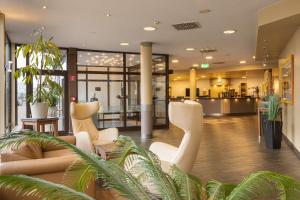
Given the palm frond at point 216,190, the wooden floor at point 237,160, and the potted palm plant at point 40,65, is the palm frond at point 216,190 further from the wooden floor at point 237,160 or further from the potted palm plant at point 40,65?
the potted palm plant at point 40,65

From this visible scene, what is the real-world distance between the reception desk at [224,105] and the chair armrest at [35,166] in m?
16.4

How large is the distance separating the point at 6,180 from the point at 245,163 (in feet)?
16.6

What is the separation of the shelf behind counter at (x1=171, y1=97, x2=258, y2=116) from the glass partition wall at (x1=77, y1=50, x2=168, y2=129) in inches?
301

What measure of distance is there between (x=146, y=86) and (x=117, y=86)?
2082 mm

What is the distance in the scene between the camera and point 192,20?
6.46m

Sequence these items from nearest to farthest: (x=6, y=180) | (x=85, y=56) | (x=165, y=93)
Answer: (x=6, y=180)
(x=85, y=56)
(x=165, y=93)

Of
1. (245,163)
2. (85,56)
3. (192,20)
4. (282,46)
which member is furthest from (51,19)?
(282,46)

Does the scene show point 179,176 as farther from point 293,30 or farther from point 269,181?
point 293,30

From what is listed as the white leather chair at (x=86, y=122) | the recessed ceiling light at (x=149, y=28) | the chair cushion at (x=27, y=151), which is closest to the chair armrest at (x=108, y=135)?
the white leather chair at (x=86, y=122)

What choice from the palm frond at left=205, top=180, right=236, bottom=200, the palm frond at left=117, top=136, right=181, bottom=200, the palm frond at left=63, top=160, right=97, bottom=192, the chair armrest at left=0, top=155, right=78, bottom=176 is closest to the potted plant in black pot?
the chair armrest at left=0, top=155, right=78, bottom=176

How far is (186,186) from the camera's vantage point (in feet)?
5.32

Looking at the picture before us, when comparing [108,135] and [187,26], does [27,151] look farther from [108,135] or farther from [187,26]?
[187,26]

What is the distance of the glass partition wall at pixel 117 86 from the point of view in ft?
34.0

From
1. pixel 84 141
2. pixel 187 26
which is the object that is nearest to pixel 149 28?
pixel 187 26
